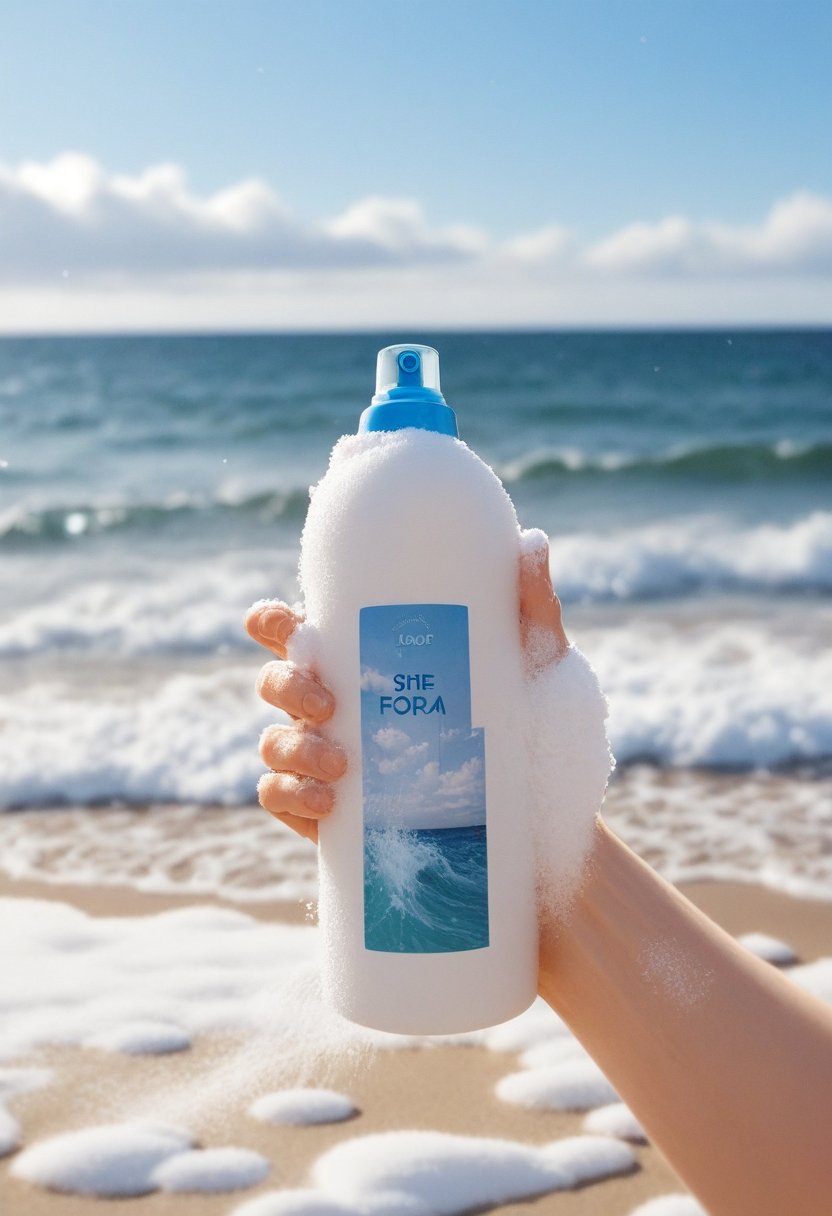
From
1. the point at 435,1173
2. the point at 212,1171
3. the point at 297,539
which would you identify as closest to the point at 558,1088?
the point at 435,1173

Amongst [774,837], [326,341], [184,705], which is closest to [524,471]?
[184,705]

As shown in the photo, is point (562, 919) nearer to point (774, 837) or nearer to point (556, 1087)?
point (556, 1087)

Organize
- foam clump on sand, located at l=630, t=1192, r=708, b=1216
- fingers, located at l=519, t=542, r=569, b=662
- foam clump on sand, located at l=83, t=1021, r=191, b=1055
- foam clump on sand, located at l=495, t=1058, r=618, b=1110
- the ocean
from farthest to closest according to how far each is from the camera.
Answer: the ocean
foam clump on sand, located at l=83, t=1021, r=191, b=1055
foam clump on sand, located at l=495, t=1058, r=618, b=1110
foam clump on sand, located at l=630, t=1192, r=708, b=1216
fingers, located at l=519, t=542, r=569, b=662

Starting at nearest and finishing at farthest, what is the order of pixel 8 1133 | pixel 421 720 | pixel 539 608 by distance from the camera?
pixel 421 720 → pixel 539 608 → pixel 8 1133

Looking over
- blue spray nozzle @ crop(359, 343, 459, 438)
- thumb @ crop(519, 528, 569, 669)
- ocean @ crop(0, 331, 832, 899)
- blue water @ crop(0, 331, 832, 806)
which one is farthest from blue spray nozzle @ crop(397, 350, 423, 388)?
blue water @ crop(0, 331, 832, 806)

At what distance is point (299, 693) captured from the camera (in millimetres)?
1415

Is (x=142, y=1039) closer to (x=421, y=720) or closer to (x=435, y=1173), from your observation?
(x=435, y=1173)

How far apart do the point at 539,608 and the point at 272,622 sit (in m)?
0.34

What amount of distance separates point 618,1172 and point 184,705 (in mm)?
3295

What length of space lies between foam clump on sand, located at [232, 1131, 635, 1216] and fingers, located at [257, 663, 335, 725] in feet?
4.16

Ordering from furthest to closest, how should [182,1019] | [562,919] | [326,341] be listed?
[326,341] → [182,1019] → [562,919]

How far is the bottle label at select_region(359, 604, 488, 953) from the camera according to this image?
1358 mm

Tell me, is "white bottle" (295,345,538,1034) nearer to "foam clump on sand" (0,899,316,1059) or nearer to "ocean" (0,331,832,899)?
"foam clump on sand" (0,899,316,1059)

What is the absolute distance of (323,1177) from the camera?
2.31 metres
